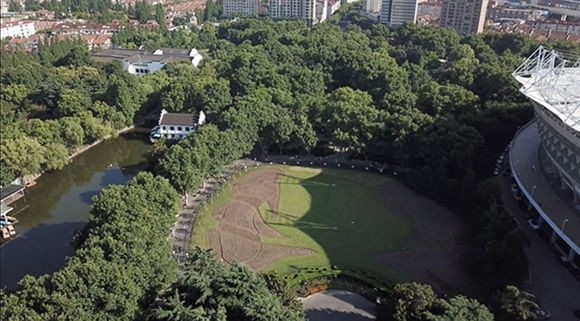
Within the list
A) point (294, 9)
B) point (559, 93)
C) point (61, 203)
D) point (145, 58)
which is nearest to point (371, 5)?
point (294, 9)

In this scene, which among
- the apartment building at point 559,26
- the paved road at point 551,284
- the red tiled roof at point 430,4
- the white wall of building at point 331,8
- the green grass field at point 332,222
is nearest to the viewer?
the paved road at point 551,284

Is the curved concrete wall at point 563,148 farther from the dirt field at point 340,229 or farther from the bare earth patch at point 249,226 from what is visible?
the bare earth patch at point 249,226

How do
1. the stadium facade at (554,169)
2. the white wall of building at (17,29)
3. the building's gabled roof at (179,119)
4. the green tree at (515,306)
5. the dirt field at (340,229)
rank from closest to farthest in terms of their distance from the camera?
the green tree at (515,306) < the stadium facade at (554,169) < the dirt field at (340,229) < the building's gabled roof at (179,119) < the white wall of building at (17,29)

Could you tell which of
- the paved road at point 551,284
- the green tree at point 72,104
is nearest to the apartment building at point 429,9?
the green tree at point 72,104

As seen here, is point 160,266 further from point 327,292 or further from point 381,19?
point 381,19

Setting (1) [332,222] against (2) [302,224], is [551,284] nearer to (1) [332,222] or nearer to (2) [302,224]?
(1) [332,222]

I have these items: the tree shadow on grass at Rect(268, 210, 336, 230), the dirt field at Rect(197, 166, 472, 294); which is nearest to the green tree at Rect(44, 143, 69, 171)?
the dirt field at Rect(197, 166, 472, 294)
